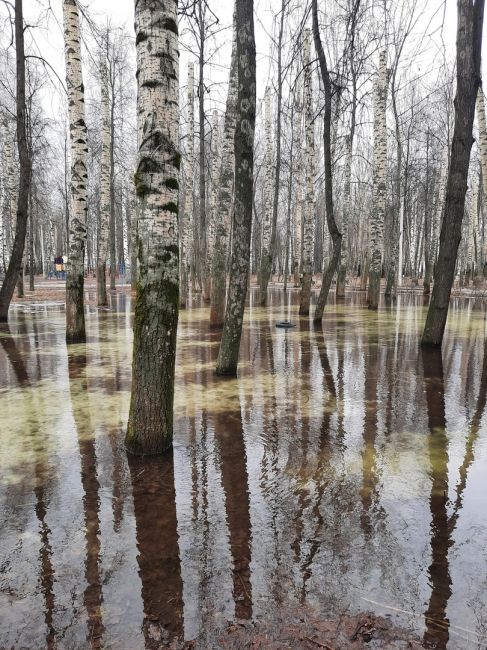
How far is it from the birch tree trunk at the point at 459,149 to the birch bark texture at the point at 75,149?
7.01 meters

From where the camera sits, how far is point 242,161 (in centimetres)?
620

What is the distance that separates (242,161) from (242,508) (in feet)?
15.1

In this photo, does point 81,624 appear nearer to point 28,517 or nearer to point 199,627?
point 199,627

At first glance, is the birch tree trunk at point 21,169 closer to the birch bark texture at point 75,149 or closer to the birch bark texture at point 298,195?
the birch bark texture at point 75,149

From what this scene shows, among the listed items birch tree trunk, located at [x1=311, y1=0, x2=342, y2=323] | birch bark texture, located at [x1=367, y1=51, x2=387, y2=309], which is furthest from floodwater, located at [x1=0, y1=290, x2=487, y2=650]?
birch bark texture, located at [x1=367, y1=51, x2=387, y2=309]

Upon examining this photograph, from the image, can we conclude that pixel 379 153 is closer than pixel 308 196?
No

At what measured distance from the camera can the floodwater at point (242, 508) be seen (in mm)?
2221

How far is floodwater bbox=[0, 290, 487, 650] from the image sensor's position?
2221 mm

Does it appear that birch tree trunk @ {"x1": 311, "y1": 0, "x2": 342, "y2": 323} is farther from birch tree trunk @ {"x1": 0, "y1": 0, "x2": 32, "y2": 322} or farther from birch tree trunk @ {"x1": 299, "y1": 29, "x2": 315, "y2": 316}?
birch tree trunk @ {"x1": 0, "y1": 0, "x2": 32, "y2": 322}

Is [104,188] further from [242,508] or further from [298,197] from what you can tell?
[242,508]

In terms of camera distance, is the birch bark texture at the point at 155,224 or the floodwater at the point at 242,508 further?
the birch bark texture at the point at 155,224

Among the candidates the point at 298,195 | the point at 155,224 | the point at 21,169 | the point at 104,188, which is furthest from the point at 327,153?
the point at 298,195

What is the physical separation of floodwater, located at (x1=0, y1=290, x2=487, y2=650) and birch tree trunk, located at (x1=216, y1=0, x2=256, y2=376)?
1.20 metres

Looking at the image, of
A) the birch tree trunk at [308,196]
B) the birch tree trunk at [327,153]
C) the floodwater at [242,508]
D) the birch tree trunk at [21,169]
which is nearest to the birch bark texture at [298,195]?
the birch tree trunk at [308,196]
